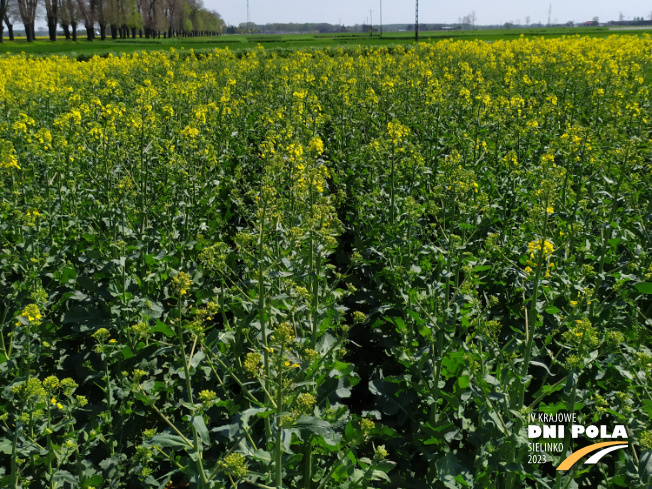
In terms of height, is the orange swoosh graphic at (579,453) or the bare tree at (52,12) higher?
the bare tree at (52,12)

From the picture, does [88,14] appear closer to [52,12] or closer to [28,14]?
[52,12]

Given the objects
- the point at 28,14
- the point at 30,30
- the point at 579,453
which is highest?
the point at 28,14

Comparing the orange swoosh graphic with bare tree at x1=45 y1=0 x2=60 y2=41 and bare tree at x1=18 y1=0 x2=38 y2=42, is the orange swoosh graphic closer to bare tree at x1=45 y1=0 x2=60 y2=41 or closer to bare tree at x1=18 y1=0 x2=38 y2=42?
bare tree at x1=18 y1=0 x2=38 y2=42

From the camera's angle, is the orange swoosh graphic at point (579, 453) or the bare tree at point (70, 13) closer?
the orange swoosh graphic at point (579, 453)

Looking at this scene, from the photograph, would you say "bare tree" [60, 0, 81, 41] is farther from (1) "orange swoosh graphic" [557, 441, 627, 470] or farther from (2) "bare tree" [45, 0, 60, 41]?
(1) "orange swoosh graphic" [557, 441, 627, 470]

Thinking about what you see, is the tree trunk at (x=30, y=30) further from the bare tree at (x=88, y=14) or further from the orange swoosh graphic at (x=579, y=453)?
the orange swoosh graphic at (x=579, y=453)

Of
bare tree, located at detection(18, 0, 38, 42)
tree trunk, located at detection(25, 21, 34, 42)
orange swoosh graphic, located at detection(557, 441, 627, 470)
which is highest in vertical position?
bare tree, located at detection(18, 0, 38, 42)

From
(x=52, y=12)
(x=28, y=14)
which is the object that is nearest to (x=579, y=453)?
(x=28, y=14)

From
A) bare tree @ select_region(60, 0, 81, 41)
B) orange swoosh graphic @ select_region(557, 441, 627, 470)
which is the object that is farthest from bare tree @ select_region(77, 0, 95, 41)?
orange swoosh graphic @ select_region(557, 441, 627, 470)

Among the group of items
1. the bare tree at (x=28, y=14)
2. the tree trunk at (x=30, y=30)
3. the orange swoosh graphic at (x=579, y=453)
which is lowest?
the orange swoosh graphic at (x=579, y=453)

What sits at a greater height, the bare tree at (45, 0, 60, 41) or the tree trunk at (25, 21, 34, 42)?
the bare tree at (45, 0, 60, 41)

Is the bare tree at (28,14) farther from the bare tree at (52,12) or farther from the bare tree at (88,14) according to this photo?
the bare tree at (88,14)

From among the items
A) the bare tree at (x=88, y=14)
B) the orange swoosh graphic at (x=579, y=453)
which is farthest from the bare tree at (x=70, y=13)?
the orange swoosh graphic at (x=579, y=453)

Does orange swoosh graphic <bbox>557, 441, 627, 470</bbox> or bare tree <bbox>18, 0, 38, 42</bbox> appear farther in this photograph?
bare tree <bbox>18, 0, 38, 42</bbox>
